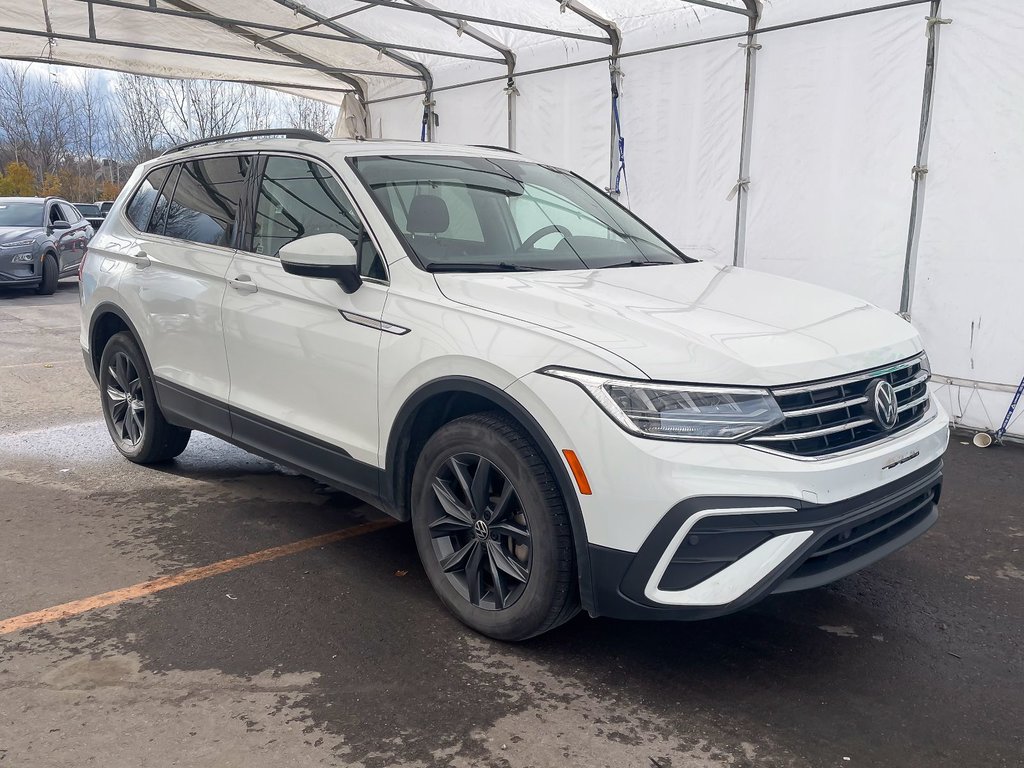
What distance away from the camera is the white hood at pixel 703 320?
2680mm

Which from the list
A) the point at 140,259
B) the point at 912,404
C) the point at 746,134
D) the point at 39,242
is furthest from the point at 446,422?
the point at 39,242

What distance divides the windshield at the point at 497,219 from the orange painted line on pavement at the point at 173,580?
1.54 metres

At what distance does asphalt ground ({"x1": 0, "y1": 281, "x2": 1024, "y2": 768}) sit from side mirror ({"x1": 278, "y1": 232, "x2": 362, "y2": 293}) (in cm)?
129

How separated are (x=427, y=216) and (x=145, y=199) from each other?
7.53ft

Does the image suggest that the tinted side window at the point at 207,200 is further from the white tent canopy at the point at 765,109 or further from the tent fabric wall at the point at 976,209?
the tent fabric wall at the point at 976,209

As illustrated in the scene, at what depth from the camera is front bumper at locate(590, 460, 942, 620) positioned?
2.57 meters

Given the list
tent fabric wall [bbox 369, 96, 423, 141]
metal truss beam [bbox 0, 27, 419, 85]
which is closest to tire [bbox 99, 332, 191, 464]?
metal truss beam [bbox 0, 27, 419, 85]

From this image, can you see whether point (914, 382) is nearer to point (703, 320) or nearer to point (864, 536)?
point (864, 536)

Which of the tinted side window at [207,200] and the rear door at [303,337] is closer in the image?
the rear door at [303,337]

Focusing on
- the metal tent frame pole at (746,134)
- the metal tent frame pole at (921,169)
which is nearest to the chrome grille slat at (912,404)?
the metal tent frame pole at (921,169)

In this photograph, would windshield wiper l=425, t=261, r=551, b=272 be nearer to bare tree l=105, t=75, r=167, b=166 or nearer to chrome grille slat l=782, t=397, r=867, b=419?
chrome grille slat l=782, t=397, r=867, b=419

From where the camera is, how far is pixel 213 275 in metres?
4.27

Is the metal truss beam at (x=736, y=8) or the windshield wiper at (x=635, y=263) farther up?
the metal truss beam at (x=736, y=8)

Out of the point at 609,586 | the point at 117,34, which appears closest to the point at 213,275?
the point at 609,586
